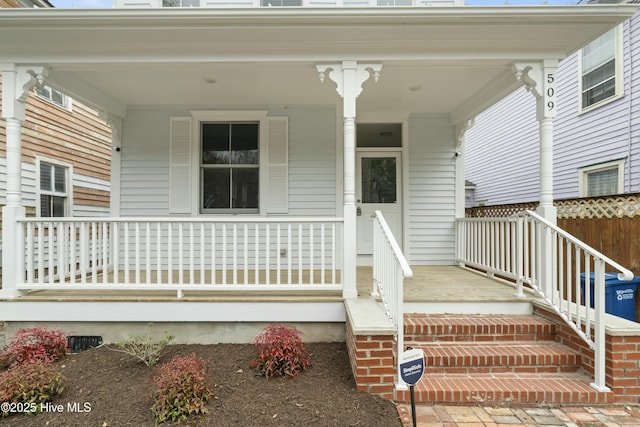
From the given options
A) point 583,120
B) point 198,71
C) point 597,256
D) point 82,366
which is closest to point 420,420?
point 597,256

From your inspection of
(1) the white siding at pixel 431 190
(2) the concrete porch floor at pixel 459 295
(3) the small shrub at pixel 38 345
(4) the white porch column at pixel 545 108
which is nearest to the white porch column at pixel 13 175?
(3) the small shrub at pixel 38 345

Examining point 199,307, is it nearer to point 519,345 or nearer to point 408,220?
point 519,345

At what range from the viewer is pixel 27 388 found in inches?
94.2

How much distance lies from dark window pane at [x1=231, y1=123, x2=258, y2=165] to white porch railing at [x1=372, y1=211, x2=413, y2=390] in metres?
2.59

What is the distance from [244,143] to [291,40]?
219cm

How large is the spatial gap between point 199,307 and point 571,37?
15.2ft

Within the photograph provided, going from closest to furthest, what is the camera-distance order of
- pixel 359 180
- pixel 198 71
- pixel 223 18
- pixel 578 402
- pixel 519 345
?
pixel 578 402 < pixel 519 345 < pixel 223 18 < pixel 198 71 < pixel 359 180

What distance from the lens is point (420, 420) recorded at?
2248mm

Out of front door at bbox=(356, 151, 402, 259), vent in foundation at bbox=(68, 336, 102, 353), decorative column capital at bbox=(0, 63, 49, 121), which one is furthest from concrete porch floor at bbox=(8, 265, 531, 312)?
decorative column capital at bbox=(0, 63, 49, 121)

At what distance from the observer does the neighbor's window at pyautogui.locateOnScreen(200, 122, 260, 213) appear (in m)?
5.24

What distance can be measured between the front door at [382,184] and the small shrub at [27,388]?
403 cm

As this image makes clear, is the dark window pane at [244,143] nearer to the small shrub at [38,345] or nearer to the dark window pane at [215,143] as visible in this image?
the dark window pane at [215,143]

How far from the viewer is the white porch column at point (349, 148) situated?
3406 millimetres

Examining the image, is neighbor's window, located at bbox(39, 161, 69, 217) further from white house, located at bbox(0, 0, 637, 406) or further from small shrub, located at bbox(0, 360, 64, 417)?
small shrub, located at bbox(0, 360, 64, 417)
